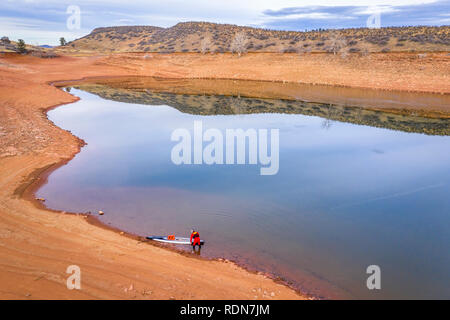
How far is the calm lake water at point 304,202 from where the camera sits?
31.3 feet

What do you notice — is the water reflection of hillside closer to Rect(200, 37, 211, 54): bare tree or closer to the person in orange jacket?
the person in orange jacket

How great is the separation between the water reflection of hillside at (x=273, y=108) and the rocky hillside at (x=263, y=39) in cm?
3283

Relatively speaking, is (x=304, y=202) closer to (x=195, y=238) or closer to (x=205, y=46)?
(x=195, y=238)

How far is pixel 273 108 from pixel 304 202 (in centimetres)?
2233

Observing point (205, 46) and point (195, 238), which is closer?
point (195, 238)

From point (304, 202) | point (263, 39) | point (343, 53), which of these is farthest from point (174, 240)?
point (263, 39)

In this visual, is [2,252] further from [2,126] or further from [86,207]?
[2,126]

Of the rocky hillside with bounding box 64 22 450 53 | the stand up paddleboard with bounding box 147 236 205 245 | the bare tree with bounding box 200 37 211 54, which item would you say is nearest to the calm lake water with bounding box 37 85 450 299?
the stand up paddleboard with bounding box 147 236 205 245

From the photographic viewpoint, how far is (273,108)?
3456 centimetres

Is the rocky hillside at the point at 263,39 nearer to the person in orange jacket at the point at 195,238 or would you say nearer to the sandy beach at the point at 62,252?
the sandy beach at the point at 62,252

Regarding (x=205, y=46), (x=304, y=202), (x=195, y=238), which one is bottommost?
(x=195, y=238)

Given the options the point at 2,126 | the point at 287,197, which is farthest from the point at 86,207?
the point at 2,126

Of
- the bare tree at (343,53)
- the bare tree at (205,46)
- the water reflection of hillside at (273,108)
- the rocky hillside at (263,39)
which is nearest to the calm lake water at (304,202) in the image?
the water reflection of hillside at (273,108)

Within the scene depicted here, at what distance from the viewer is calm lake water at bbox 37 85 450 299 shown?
9555 millimetres
